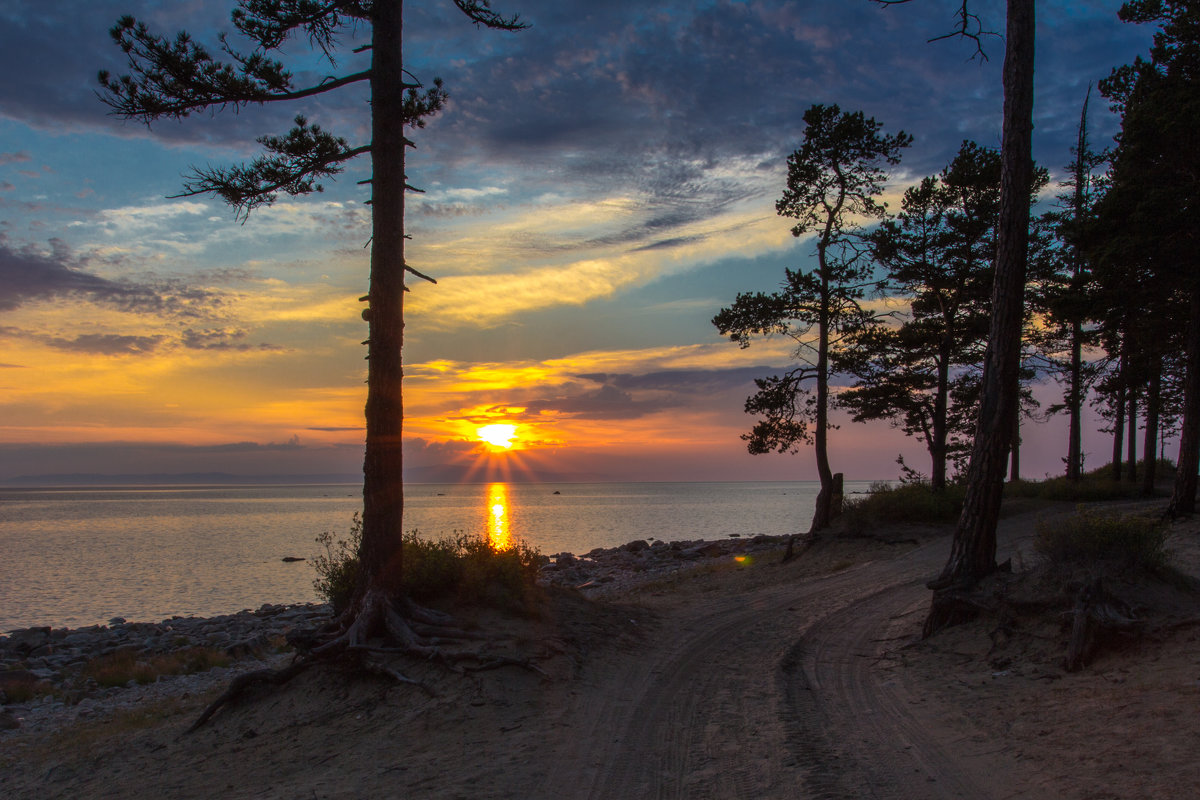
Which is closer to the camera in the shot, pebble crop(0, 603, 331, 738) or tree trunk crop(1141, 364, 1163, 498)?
pebble crop(0, 603, 331, 738)

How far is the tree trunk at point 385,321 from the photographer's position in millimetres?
9672

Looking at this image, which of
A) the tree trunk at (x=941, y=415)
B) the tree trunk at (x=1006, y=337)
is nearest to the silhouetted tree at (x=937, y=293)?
the tree trunk at (x=941, y=415)

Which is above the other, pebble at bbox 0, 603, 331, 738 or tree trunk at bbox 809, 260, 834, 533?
tree trunk at bbox 809, 260, 834, 533

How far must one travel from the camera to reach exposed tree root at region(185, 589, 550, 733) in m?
8.58

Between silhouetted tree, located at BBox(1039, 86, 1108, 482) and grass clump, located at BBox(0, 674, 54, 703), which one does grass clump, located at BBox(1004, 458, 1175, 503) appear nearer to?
silhouetted tree, located at BBox(1039, 86, 1108, 482)

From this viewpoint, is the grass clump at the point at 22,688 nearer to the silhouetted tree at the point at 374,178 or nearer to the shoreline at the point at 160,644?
the shoreline at the point at 160,644

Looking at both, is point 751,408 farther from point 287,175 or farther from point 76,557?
point 76,557

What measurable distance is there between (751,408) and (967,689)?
52.1 ft

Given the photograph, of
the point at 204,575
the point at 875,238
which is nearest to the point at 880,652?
the point at 875,238

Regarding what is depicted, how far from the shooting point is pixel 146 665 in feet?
54.6

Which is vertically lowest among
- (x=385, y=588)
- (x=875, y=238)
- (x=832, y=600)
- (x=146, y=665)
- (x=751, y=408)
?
(x=146, y=665)

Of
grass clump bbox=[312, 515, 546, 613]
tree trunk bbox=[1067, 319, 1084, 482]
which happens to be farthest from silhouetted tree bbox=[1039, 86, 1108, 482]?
grass clump bbox=[312, 515, 546, 613]

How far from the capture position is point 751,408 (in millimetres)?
23312

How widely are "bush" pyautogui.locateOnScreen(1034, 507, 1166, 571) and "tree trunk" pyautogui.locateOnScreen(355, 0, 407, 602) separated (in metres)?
9.12
